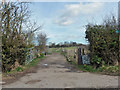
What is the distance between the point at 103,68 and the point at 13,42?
629cm

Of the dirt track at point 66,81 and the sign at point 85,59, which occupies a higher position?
the sign at point 85,59

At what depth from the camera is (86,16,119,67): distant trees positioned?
9.81 m

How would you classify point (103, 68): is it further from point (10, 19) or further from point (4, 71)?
point (10, 19)

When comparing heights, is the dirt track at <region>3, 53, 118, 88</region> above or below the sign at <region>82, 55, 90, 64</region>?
below

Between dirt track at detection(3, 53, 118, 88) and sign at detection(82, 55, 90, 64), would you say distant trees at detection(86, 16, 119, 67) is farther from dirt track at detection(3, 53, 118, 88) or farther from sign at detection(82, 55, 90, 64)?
dirt track at detection(3, 53, 118, 88)

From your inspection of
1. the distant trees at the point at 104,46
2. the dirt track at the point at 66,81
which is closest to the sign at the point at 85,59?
the distant trees at the point at 104,46

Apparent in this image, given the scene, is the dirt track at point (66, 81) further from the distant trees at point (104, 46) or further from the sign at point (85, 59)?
the sign at point (85, 59)

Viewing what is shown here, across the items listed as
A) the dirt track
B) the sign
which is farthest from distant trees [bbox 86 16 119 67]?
the dirt track

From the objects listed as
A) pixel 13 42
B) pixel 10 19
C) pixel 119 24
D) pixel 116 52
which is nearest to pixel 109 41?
pixel 116 52

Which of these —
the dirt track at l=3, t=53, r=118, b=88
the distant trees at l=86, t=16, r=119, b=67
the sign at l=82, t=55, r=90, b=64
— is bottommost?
the dirt track at l=3, t=53, r=118, b=88

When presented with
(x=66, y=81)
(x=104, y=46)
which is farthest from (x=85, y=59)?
(x=66, y=81)

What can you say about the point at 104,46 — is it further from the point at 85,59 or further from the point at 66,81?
the point at 66,81

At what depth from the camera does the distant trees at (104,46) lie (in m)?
9.81

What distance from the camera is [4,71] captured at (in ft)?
30.8
